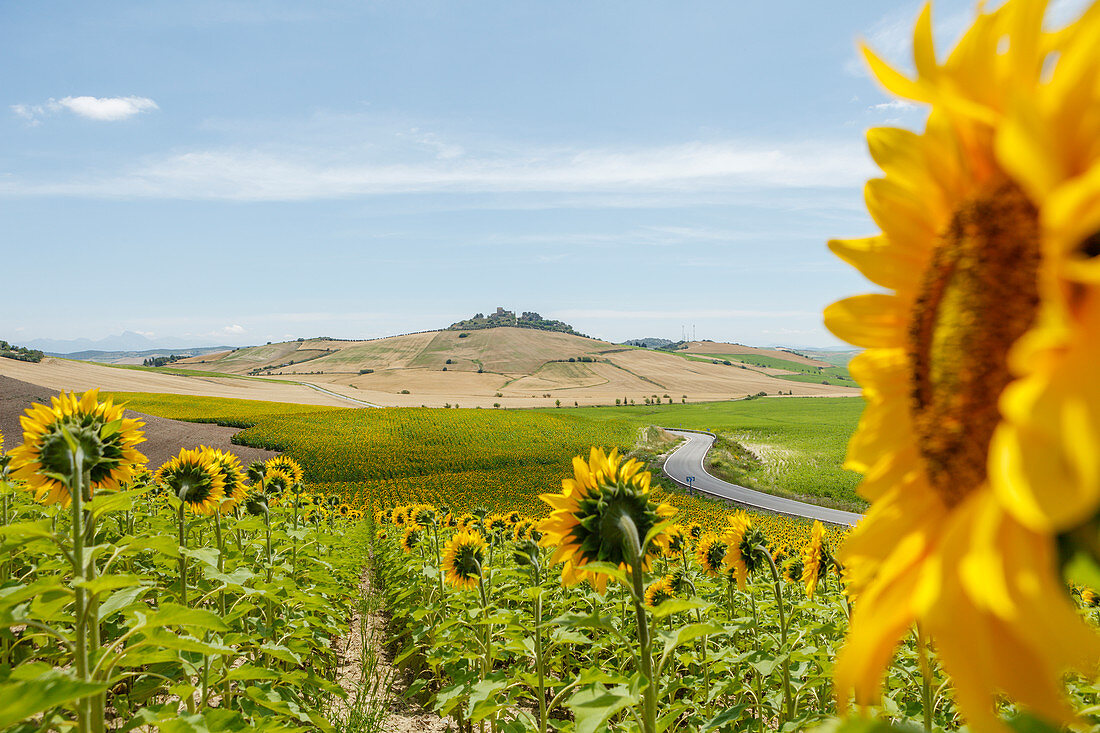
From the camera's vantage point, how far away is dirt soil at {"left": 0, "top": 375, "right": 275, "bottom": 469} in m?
32.8

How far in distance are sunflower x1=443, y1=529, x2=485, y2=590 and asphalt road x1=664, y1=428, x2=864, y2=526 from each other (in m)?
31.2

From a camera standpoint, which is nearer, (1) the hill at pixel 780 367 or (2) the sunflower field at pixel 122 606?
(2) the sunflower field at pixel 122 606

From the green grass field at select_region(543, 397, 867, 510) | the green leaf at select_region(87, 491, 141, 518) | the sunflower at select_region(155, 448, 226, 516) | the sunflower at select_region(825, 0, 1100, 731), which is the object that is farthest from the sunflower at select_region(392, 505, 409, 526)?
the green grass field at select_region(543, 397, 867, 510)

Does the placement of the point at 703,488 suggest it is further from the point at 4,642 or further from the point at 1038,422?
the point at 1038,422

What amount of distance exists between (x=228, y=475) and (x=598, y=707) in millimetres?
4690

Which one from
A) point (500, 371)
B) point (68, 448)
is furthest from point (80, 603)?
point (500, 371)

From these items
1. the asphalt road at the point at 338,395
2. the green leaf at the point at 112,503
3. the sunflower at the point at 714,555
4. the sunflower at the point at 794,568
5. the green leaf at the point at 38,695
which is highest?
the green leaf at the point at 112,503

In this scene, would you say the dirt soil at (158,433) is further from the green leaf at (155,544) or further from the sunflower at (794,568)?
the green leaf at (155,544)

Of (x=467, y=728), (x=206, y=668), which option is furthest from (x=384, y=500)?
(x=206, y=668)

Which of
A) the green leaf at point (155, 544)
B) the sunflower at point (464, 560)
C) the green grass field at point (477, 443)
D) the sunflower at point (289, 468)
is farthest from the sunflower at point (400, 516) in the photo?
the green grass field at point (477, 443)

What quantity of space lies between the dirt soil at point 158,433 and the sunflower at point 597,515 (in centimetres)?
3400

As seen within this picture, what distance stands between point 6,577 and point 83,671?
11.7 feet

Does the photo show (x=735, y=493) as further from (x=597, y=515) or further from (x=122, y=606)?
(x=122, y=606)

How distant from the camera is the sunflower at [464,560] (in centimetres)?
567
